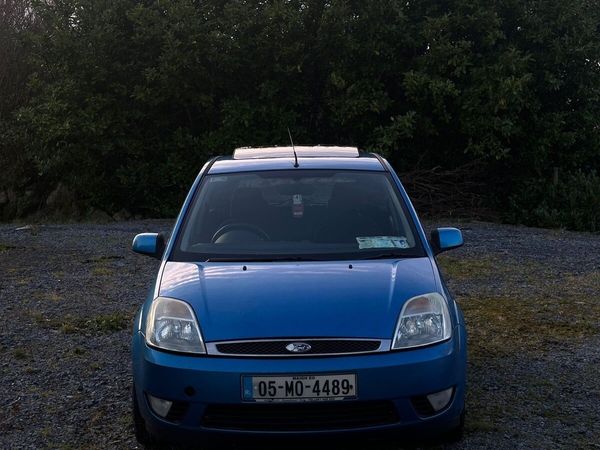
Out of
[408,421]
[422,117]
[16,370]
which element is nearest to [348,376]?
[408,421]

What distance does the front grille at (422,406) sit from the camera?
3963 millimetres

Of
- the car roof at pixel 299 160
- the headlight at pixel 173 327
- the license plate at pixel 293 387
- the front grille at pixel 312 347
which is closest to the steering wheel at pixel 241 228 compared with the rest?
the car roof at pixel 299 160

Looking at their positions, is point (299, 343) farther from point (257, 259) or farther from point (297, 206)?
point (297, 206)

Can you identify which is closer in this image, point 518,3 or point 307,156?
point 307,156

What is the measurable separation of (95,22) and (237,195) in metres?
12.3

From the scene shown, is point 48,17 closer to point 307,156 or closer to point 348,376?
point 307,156

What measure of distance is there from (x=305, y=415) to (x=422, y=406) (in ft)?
1.75

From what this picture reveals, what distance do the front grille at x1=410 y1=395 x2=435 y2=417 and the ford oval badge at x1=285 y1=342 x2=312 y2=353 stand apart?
1.70 feet

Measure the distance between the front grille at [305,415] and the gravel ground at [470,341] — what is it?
188 millimetres

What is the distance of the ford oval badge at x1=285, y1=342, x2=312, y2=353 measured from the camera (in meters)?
3.93

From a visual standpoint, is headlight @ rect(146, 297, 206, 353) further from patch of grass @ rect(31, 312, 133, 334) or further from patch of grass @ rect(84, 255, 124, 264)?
patch of grass @ rect(84, 255, 124, 264)

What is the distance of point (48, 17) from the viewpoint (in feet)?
56.2

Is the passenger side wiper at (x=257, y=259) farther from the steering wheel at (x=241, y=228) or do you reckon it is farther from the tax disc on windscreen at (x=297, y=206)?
the tax disc on windscreen at (x=297, y=206)

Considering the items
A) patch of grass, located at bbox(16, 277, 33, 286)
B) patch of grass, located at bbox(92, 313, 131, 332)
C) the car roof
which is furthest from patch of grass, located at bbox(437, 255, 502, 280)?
patch of grass, located at bbox(16, 277, 33, 286)
